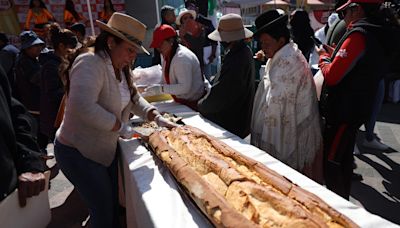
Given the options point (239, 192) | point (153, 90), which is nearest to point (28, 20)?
point (153, 90)

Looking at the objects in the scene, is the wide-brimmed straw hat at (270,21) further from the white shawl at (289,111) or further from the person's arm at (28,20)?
the person's arm at (28,20)

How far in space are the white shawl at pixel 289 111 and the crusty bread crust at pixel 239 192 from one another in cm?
39

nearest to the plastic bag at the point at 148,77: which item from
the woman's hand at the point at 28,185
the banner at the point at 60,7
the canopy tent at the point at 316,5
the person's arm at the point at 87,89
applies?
the person's arm at the point at 87,89

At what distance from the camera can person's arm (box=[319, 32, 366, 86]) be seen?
6.16 feet

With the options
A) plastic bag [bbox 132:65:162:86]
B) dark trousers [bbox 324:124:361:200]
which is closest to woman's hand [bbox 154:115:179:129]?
plastic bag [bbox 132:65:162:86]

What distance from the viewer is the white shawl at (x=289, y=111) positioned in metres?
1.80

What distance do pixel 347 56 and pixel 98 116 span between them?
1.46 metres

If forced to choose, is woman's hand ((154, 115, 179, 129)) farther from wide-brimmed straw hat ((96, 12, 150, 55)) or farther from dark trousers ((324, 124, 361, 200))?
dark trousers ((324, 124, 361, 200))

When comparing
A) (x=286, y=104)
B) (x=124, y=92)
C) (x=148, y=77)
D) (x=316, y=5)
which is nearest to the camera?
(x=286, y=104)

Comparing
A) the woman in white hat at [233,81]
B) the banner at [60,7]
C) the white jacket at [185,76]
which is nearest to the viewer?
the woman in white hat at [233,81]

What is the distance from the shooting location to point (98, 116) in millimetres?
1646

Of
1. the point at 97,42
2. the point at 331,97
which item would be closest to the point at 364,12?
the point at 331,97

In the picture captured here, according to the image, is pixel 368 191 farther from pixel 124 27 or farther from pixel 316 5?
pixel 316 5

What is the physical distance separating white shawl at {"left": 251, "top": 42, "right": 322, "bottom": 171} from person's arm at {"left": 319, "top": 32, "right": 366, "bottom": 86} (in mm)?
170
